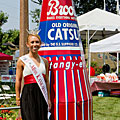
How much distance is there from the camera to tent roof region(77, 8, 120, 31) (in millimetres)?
13719

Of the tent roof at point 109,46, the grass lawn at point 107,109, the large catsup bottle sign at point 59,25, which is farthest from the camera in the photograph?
the tent roof at point 109,46

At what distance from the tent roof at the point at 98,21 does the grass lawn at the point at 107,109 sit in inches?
148

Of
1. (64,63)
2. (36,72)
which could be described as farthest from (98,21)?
(36,72)

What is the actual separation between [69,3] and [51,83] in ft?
3.97

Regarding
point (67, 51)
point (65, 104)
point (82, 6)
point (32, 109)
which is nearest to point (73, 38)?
point (67, 51)

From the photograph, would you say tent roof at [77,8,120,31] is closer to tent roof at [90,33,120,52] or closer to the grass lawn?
tent roof at [90,33,120,52]

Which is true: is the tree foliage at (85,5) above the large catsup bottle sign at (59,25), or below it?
above

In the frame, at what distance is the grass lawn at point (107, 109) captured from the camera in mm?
7895

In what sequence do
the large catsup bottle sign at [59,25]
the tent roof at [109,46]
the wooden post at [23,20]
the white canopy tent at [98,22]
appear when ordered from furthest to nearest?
the white canopy tent at [98,22], the tent roof at [109,46], the wooden post at [23,20], the large catsup bottle sign at [59,25]

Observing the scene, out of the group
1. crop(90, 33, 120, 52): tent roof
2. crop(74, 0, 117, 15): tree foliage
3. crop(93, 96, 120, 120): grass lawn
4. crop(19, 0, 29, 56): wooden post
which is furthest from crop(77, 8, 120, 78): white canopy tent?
crop(74, 0, 117, 15): tree foliage

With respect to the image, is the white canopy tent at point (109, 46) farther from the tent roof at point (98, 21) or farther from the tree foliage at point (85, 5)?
the tree foliage at point (85, 5)

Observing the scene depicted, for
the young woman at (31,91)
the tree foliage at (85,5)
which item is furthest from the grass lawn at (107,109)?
the tree foliage at (85,5)

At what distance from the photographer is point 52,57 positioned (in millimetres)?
4531

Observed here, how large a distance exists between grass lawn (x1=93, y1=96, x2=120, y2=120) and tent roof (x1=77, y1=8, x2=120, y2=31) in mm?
3766
